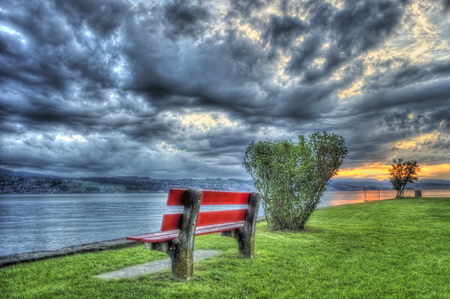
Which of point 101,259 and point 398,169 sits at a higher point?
point 398,169

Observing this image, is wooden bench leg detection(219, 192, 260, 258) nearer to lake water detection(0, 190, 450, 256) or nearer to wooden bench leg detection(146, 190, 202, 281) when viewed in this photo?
wooden bench leg detection(146, 190, 202, 281)

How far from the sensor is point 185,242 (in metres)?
3.98

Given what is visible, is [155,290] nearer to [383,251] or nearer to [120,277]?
[120,277]

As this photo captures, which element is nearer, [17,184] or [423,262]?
[423,262]

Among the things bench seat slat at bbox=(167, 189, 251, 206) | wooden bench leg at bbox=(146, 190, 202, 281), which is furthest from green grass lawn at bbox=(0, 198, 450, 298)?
bench seat slat at bbox=(167, 189, 251, 206)

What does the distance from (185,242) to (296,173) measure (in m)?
6.48

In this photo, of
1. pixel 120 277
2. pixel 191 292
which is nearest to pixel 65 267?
pixel 120 277

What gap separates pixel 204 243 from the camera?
724 cm

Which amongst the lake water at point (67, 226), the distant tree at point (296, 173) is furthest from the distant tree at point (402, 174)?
the distant tree at point (296, 173)

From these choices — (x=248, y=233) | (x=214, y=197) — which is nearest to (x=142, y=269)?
(x=214, y=197)

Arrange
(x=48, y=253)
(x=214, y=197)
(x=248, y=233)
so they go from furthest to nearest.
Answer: (x=48, y=253) < (x=248, y=233) < (x=214, y=197)

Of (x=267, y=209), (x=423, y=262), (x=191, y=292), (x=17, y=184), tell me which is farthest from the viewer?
(x=17, y=184)

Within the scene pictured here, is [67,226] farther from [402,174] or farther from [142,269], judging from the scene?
[402,174]

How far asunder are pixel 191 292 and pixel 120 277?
134 cm
